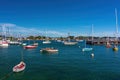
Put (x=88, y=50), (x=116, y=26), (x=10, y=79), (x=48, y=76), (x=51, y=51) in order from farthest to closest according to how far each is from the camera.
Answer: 1. (x=116, y=26)
2. (x=88, y=50)
3. (x=51, y=51)
4. (x=48, y=76)
5. (x=10, y=79)

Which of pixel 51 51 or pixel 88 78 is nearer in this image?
pixel 88 78

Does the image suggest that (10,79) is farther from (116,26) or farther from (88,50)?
(116,26)

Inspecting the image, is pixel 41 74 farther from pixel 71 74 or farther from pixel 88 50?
pixel 88 50

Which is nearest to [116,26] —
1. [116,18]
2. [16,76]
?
[116,18]

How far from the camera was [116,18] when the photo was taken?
122625 mm

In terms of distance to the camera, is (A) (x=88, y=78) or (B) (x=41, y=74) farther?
(B) (x=41, y=74)

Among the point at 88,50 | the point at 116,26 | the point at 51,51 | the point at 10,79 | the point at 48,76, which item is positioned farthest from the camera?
the point at 116,26

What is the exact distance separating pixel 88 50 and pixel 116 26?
30113mm

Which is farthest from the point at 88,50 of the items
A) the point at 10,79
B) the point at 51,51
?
the point at 10,79

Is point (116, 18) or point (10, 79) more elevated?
point (116, 18)

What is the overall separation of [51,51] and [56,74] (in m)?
53.3

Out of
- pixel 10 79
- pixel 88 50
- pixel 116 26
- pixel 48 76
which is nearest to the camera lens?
pixel 10 79

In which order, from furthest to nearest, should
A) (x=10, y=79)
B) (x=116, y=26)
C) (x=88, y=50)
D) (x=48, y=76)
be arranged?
(x=116, y=26) < (x=88, y=50) < (x=48, y=76) < (x=10, y=79)

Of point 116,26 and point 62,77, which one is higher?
point 116,26
